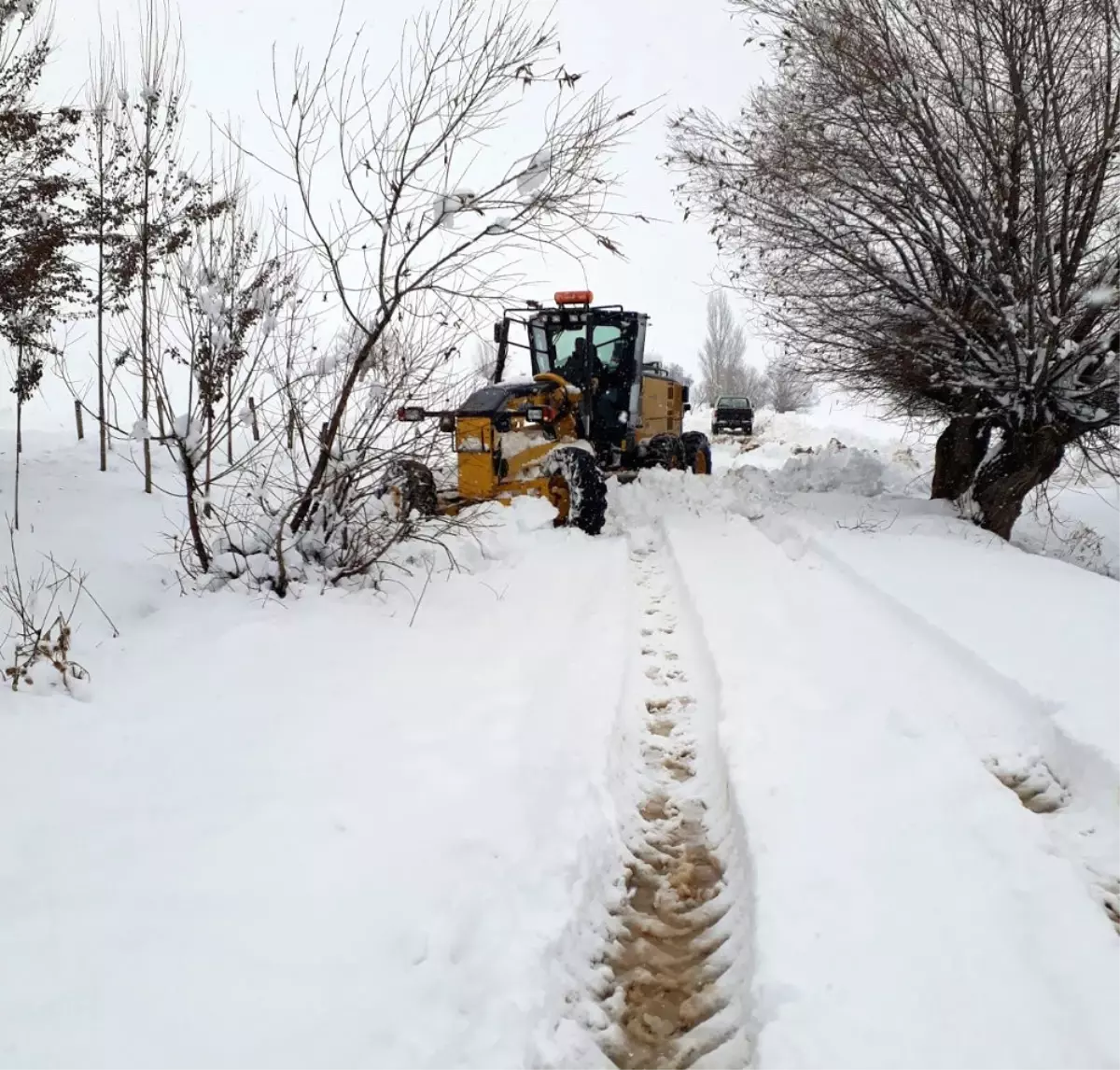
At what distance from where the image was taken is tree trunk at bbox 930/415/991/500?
1010 centimetres

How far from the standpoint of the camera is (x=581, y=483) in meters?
8.37

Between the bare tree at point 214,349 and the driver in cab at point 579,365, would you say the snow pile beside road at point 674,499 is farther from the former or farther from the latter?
the bare tree at point 214,349

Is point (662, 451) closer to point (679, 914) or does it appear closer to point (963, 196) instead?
point (963, 196)

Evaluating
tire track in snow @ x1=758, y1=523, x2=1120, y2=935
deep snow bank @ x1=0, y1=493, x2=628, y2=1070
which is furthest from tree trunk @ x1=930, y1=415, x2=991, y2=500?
deep snow bank @ x1=0, y1=493, x2=628, y2=1070

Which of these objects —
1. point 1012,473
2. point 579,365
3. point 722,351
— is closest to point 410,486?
point 579,365

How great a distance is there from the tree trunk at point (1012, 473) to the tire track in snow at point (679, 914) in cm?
634

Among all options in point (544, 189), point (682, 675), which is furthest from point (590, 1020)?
point (544, 189)

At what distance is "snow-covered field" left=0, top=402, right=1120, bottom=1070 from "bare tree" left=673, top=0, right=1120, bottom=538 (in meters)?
3.65

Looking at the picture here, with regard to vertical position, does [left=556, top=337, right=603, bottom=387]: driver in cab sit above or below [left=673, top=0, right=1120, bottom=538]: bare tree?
below

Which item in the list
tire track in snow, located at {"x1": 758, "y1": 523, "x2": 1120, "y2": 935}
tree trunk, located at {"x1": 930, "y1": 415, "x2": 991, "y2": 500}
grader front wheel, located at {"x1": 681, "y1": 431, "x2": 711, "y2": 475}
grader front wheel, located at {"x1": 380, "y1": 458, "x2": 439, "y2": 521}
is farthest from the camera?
grader front wheel, located at {"x1": 681, "y1": 431, "x2": 711, "y2": 475}

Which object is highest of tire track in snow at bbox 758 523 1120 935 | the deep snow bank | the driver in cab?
the driver in cab

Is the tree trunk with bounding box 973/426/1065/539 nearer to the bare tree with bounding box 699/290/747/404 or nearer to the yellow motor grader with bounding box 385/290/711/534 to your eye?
the yellow motor grader with bounding box 385/290/711/534

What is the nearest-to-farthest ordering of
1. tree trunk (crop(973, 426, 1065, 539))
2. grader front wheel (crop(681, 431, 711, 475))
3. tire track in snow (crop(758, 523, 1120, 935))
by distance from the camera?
tire track in snow (crop(758, 523, 1120, 935)), tree trunk (crop(973, 426, 1065, 539)), grader front wheel (crop(681, 431, 711, 475))

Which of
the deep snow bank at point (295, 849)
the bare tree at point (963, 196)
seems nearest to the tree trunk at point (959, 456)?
the bare tree at point (963, 196)
